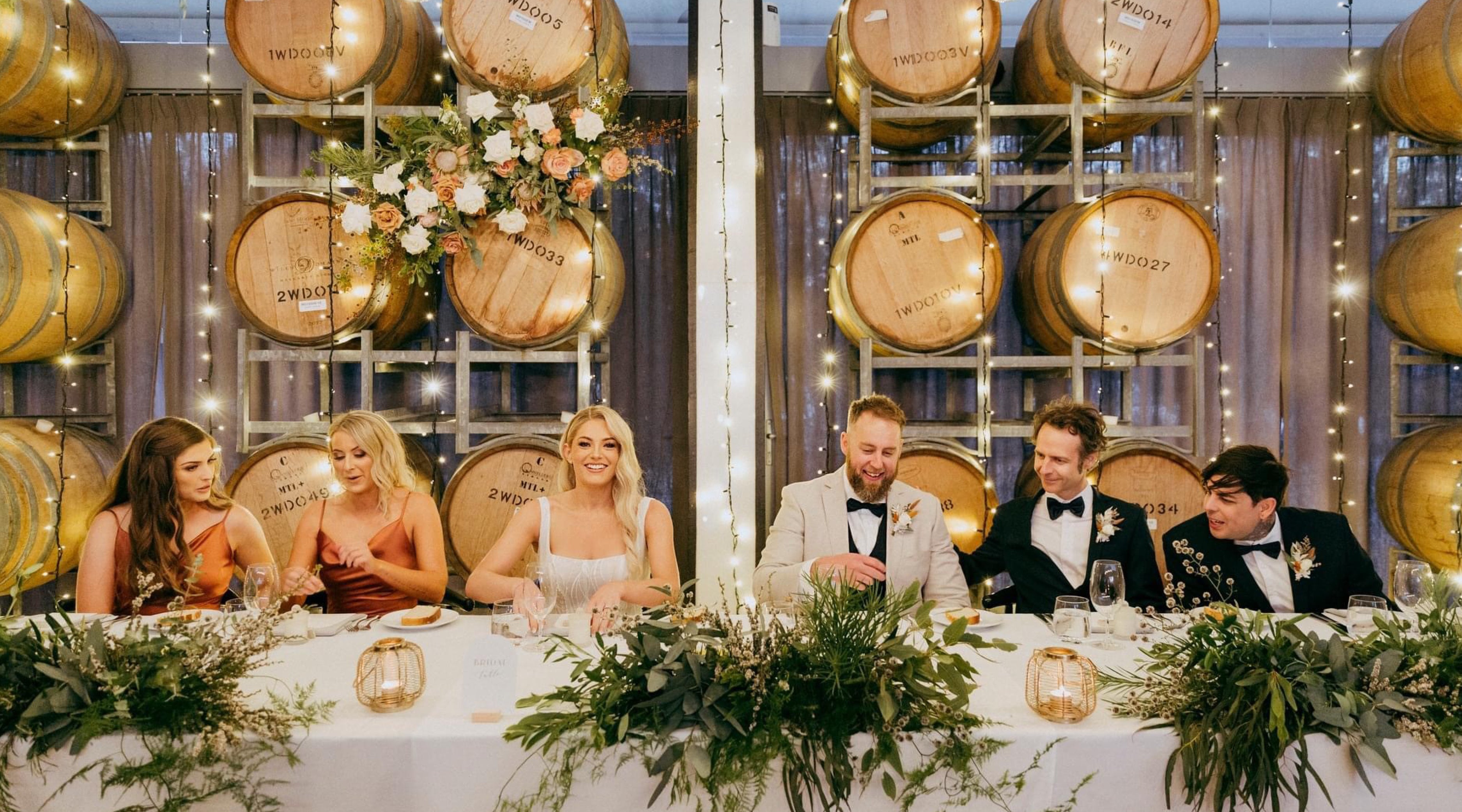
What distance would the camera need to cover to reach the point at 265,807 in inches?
58.3

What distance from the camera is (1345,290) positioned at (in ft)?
13.9

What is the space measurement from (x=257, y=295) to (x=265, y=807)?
249cm

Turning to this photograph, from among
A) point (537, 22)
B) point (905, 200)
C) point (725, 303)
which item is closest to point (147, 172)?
point (537, 22)

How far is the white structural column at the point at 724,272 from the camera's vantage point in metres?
3.50

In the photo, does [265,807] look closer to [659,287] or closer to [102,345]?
[659,287]

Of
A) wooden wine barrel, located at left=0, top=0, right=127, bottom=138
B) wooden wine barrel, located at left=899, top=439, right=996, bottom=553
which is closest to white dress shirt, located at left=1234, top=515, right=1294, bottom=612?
wooden wine barrel, located at left=899, top=439, right=996, bottom=553

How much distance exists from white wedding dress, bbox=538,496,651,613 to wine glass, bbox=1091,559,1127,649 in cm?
148

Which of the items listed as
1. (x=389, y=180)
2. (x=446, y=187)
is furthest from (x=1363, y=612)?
(x=389, y=180)

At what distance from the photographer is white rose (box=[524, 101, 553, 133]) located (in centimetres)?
322

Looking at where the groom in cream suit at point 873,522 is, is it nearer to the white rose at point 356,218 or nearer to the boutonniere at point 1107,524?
the boutonniere at point 1107,524

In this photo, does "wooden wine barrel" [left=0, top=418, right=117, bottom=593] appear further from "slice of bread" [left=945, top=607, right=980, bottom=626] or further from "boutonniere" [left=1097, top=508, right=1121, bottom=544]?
"boutonniere" [left=1097, top=508, right=1121, bottom=544]

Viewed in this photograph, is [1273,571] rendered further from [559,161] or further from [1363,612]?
[559,161]

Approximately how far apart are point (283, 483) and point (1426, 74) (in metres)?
5.18

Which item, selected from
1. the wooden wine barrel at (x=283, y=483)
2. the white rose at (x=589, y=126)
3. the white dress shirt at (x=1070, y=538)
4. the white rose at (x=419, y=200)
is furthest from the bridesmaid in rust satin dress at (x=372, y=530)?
the white dress shirt at (x=1070, y=538)
